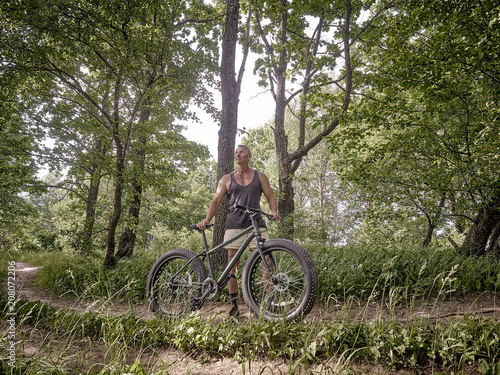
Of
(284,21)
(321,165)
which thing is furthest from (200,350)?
(321,165)

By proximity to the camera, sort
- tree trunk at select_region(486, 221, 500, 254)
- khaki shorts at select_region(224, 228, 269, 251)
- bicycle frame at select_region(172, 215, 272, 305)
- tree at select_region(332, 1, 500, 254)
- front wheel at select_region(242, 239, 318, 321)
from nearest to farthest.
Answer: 1. front wheel at select_region(242, 239, 318, 321)
2. bicycle frame at select_region(172, 215, 272, 305)
3. khaki shorts at select_region(224, 228, 269, 251)
4. tree at select_region(332, 1, 500, 254)
5. tree trunk at select_region(486, 221, 500, 254)

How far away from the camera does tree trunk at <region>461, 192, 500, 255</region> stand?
18.5 feet

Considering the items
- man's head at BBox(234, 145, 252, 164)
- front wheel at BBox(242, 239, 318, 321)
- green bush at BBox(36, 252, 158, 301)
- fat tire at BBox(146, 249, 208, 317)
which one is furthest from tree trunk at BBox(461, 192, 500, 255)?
green bush at BBox(36, 252, 158, 301)

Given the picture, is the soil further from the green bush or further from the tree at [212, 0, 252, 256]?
the tree at [212, 0, 252, 256]

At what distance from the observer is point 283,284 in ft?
9.04

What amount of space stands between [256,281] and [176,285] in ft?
3.90

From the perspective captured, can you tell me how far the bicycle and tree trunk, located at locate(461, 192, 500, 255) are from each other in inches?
195

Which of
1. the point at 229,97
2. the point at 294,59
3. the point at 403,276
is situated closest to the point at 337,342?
the point at 403,276

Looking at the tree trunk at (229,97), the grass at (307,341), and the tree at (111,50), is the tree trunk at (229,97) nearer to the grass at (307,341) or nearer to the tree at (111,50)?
the tree at (111,50)

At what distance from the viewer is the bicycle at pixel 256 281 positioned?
8.68ft

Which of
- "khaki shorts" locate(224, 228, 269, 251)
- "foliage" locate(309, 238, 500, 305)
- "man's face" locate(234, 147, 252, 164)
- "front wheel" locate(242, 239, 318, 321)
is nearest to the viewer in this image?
"front wheel" locate(242, 239, 318, 321)

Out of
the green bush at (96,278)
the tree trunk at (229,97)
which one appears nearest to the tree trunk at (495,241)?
the tree trunk at (229,97)

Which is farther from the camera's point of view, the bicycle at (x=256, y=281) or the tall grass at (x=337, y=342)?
the bicycle at (x=256, y=281)

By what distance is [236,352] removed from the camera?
2.36m
